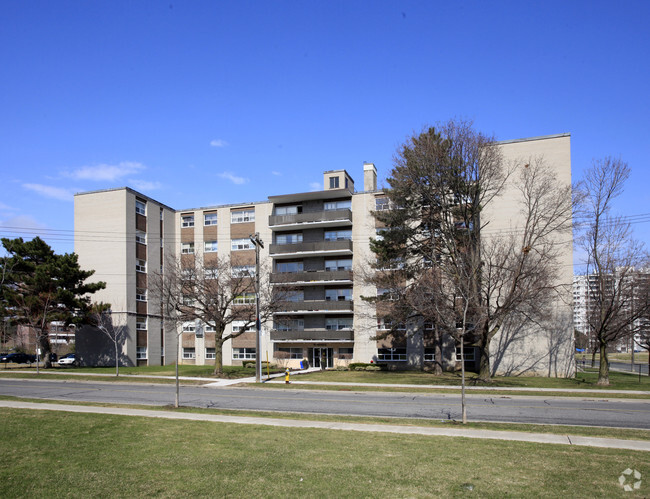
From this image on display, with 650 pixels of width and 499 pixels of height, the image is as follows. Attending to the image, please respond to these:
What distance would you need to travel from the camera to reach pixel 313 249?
48.7 m

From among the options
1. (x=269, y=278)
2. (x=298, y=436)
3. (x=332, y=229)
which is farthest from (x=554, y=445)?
(x=332, y=229)

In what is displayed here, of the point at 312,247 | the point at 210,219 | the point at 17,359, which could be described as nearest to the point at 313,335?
the point at 312,247

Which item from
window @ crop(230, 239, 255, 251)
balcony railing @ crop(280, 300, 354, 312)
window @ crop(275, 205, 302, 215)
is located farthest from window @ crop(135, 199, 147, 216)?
balcony railing @ crop(280, 300, 354, 312)

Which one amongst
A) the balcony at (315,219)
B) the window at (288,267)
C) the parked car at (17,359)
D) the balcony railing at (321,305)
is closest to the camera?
the balcony railing at (321,305)

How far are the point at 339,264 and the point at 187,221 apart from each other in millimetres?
18365

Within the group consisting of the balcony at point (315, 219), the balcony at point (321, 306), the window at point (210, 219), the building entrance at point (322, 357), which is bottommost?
the building entrance at point (322, 357)

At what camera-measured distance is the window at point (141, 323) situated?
48956 mm

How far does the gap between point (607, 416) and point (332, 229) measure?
35.1 m

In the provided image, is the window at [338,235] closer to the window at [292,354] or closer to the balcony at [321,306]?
the balcony at [321,306]

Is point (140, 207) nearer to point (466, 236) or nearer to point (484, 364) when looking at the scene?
point (466, 236)

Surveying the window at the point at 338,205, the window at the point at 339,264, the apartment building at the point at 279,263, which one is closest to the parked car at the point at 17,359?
the apartment building at the point at 279,263

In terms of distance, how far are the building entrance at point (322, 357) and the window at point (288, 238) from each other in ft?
36.8

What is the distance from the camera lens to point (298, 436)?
12164mm

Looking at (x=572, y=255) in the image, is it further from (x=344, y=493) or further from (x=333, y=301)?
(x=344, y=493)
